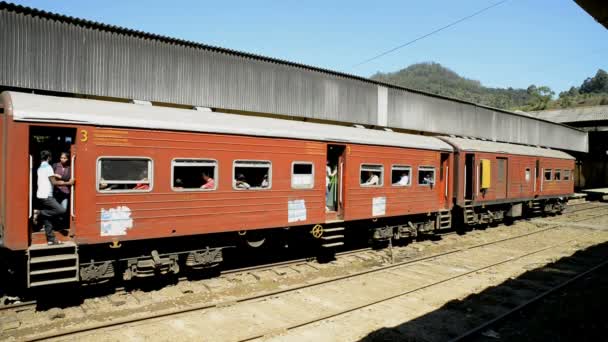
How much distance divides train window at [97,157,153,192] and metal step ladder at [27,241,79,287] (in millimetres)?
1255

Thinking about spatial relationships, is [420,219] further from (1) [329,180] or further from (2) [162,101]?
(2) [162,101]

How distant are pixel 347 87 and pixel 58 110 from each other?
520 inches

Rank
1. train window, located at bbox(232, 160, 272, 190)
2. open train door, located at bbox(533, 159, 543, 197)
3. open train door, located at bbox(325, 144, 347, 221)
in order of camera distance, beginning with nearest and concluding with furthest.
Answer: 1. train window, located at bbox(232, 160, 272, 190)
2. open train door, located at bbox(325, 144, 347, 221)
3. open train door, located at bbox(533, 159, 543, 197)

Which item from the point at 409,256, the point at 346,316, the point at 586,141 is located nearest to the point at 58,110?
the point at 346,316

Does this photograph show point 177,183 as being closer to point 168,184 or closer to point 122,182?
point 168,184

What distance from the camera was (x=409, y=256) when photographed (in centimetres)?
1334

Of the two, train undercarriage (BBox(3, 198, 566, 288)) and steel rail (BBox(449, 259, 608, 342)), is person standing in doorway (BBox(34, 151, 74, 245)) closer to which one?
train undercarriage (BBox(3, 198, 566, 288))

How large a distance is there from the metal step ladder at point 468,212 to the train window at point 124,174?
13399 mm

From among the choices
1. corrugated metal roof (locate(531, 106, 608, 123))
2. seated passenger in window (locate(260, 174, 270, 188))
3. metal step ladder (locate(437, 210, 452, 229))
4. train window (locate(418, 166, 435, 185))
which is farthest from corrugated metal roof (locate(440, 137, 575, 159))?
corrugated metal roof (locate(531, 106, 608, 123))

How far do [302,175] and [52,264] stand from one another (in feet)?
19.9

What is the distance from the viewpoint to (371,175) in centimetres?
1319

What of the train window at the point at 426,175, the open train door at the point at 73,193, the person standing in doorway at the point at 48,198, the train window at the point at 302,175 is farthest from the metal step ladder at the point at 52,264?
the train window at the point at 426,175

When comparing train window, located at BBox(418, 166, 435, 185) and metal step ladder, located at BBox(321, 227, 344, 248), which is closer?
metal step ladder, located at BBox(321, 227, 344, 248)

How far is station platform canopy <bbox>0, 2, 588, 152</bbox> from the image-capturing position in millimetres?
10836
